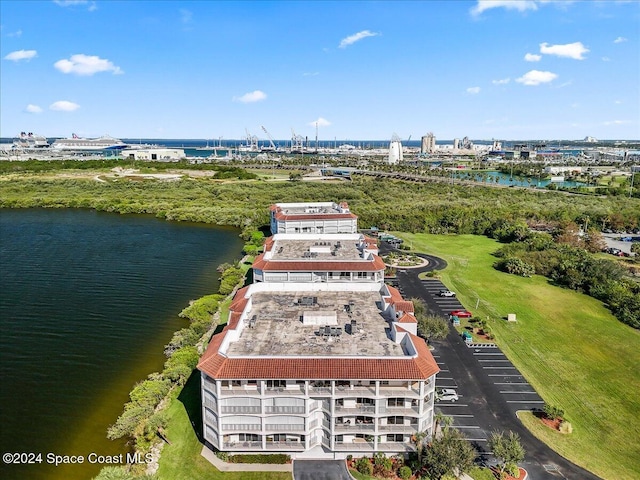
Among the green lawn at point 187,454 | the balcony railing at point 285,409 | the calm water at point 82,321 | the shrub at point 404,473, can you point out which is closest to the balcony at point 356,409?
the balcony railing at point 285,409

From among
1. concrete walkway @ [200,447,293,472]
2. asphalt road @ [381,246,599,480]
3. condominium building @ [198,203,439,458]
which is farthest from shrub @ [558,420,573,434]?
concrete walkway @ [200,447,293,472]

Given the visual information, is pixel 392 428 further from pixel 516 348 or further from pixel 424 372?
pixel 516 348

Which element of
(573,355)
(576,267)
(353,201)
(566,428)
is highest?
(353,201)

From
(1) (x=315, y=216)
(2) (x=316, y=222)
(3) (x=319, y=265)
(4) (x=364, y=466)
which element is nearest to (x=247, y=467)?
(4) (x=364, y=466)

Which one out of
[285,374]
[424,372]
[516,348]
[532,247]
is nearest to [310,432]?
[285,374]

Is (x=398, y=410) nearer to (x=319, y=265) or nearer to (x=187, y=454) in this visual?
(x=187, y=454)

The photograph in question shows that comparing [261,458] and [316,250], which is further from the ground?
[316,250]
